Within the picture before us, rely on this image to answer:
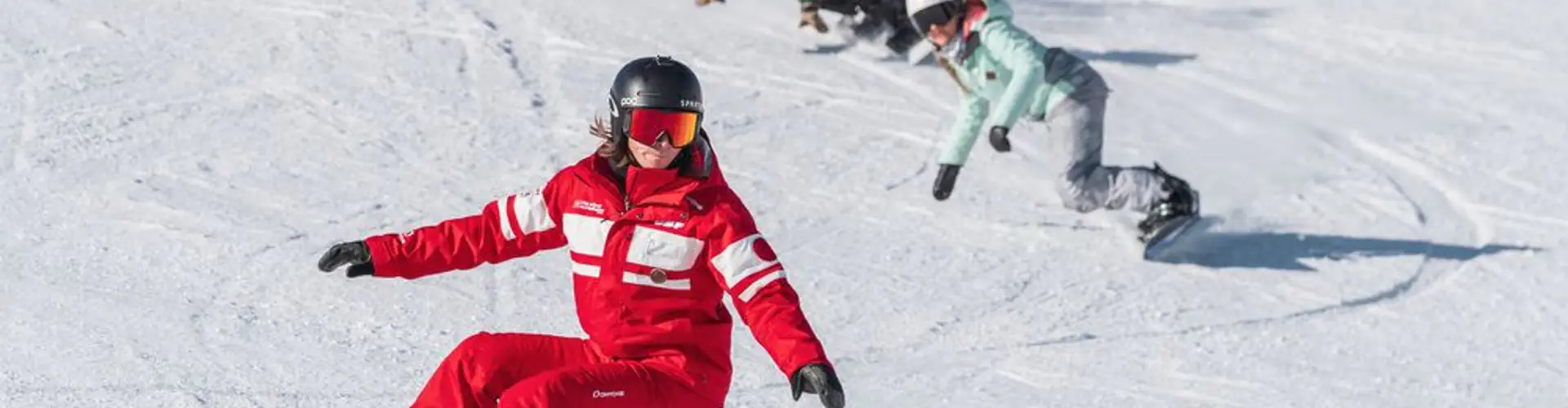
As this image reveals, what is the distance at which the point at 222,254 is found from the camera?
7207 millimetres

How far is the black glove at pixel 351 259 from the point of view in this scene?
439cm

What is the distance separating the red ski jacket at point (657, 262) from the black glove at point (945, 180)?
3.69 meters

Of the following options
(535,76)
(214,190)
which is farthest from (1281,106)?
(214,190)

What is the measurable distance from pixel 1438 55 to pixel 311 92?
7051 millimetres

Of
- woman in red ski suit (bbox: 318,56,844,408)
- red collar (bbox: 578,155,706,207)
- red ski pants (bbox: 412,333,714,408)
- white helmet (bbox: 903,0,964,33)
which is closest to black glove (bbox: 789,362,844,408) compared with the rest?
woman in red ski suit (bbox: 318,56,844,408)

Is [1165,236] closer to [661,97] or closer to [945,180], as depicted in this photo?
[945,180]

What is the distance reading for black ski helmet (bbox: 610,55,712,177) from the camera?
4336mm

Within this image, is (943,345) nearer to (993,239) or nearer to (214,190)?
(993,239)

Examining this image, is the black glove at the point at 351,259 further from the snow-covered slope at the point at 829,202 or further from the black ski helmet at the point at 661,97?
the snow-covered slope at the point at 829,202

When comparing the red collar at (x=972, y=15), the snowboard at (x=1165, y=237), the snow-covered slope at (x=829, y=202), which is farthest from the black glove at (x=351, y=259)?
the snowboard at (x=1165, y=237)

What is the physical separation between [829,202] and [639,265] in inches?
169

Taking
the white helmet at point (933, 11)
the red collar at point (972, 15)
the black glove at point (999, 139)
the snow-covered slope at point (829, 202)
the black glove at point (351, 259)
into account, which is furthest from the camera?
the red collar at point (972, 15)

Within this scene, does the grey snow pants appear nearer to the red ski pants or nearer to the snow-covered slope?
the snow-covered slope

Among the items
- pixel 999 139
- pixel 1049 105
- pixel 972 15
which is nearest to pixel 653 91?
pixel 999 139
